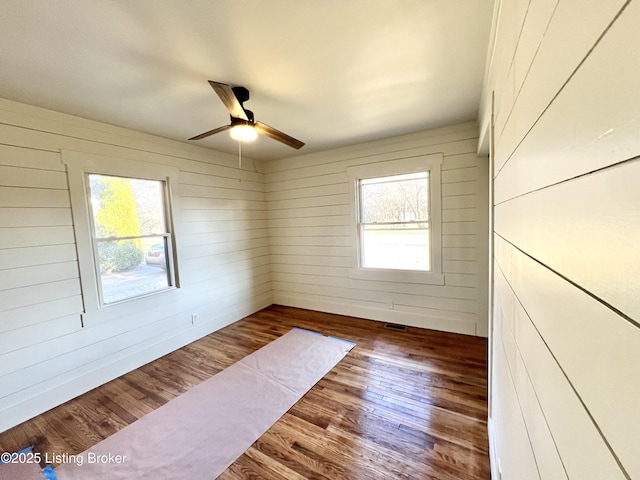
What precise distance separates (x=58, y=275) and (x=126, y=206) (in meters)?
0.87

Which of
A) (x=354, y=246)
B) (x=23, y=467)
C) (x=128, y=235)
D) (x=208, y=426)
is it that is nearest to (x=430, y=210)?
(x=354, y=246)

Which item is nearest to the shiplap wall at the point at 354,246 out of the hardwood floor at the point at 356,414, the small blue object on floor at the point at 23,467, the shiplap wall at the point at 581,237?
the hardwood floor at the point at 356,414

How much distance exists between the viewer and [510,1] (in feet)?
3.28

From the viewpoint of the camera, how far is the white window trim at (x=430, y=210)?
3338mm

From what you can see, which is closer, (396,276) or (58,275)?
(58,275)

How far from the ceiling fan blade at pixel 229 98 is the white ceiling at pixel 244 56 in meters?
0.15

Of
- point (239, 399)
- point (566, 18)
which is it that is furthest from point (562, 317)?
point (239, 399)

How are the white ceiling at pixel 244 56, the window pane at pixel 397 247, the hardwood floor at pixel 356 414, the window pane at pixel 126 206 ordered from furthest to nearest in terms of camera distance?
1. the window pane at pixel 397 247
2. the window pane at pixel 126 206
3. the hardwood floor at pixel 356 414
4. the white ceiling at pixel 244 56

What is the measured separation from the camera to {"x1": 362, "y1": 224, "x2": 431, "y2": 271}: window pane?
3547 mm

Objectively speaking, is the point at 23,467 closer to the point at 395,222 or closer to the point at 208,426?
the point at 208,426

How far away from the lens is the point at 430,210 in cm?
340

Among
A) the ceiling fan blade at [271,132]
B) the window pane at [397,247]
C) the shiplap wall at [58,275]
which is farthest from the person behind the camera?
the window pane at [397,247]

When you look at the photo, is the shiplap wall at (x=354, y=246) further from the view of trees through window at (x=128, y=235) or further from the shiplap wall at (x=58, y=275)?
the view of trees through window at (x=128, y=235)

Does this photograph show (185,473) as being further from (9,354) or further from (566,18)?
(566,18)
